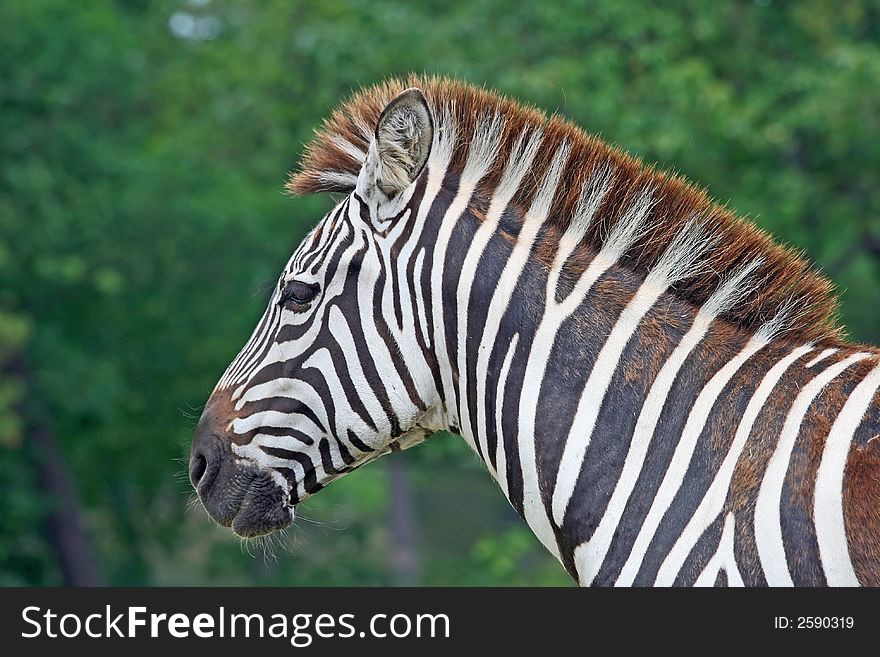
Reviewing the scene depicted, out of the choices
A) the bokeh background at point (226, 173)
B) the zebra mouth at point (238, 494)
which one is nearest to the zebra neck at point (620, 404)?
the zebra mouth at point (238, 494)

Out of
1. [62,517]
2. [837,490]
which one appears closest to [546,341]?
[837,490]

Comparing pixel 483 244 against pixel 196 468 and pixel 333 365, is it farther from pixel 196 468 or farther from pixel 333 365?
pixel 196 468

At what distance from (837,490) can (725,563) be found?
0.33 m

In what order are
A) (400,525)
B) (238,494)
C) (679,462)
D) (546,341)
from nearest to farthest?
1. (679,462)
2. (546,341)
3. (238,494)
4. (400,525)

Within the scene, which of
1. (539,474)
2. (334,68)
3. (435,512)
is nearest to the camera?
(539,474)

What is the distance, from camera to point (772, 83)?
40.3 feet

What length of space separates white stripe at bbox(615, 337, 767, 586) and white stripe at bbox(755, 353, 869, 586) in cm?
21

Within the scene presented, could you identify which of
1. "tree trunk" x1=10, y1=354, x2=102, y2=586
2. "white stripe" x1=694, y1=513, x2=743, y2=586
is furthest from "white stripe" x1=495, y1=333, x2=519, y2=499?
"tree trunk" x1=10, y1=354, x2=102, y2=586

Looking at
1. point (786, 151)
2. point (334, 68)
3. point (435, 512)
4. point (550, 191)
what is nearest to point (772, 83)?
point (786, 151)

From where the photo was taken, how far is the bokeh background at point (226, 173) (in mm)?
12062

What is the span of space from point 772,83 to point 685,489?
10.6 m

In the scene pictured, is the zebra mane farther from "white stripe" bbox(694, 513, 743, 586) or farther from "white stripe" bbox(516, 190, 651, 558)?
"white stripe" bbox(694, 513, 743, 586)

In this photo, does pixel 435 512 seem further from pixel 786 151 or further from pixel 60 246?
pixel 786 151

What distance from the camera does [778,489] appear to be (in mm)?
2609
